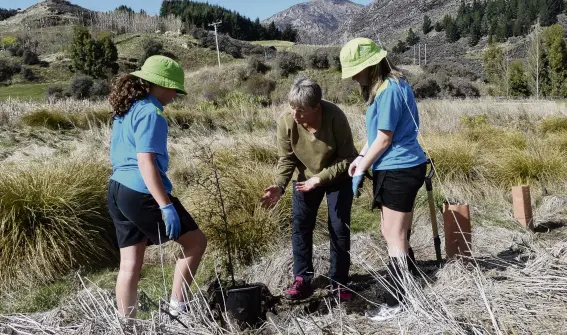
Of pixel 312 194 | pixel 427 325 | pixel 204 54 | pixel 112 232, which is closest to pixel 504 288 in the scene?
pixel 427 325

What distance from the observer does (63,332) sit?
7.43 feet

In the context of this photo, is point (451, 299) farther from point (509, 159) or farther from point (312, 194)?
point (509, 159)

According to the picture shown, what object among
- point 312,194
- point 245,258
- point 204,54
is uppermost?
point 204,54

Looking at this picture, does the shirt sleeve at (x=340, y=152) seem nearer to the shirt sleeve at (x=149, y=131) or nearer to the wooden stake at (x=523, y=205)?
the shirt sleeve at (x=149, y=131)

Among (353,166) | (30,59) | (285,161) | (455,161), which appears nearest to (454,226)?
(353,166)

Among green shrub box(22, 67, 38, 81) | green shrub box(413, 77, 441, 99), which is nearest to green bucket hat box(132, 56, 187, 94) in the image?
green shrub box(413, 77, 441, 99)

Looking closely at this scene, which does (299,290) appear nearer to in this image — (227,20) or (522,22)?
(227,20)

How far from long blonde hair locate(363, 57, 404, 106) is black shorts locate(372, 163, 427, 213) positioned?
1.41ft

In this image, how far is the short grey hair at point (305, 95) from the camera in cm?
324

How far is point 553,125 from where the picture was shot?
36.0ft

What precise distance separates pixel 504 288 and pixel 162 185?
170 centimetres

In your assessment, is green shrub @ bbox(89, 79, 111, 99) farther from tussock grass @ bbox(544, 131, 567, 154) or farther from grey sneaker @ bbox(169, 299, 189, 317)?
grey sneaker @ bbox(169, 299, 189, 317)

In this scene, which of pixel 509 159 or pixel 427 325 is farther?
pixel 509 159

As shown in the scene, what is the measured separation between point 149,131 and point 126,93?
0.93 ft
